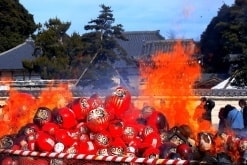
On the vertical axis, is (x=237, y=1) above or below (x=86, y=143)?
above

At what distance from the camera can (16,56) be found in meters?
34.2

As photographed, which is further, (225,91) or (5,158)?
(225,91)

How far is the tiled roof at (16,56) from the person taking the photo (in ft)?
109

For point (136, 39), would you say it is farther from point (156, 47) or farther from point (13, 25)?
point (13, 25)

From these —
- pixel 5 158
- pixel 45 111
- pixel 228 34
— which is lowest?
pixel 5 158

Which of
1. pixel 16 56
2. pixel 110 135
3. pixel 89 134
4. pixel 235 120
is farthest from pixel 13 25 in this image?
pixel 110 135

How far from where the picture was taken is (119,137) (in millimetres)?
7113

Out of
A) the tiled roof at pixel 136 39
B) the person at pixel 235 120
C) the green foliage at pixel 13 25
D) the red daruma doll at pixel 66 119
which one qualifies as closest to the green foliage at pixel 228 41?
the tiled roof at pixel 136 39

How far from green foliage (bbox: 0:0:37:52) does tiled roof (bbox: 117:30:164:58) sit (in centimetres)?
700

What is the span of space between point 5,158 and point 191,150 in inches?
87.8

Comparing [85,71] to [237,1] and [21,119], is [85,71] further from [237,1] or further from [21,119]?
[21,119]

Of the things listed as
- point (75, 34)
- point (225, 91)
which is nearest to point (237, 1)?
point (225, 91)

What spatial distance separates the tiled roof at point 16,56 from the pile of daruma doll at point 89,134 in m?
25.8

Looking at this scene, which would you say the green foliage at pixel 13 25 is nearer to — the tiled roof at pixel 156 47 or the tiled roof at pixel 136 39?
the tiled roof at pixel 136 39
